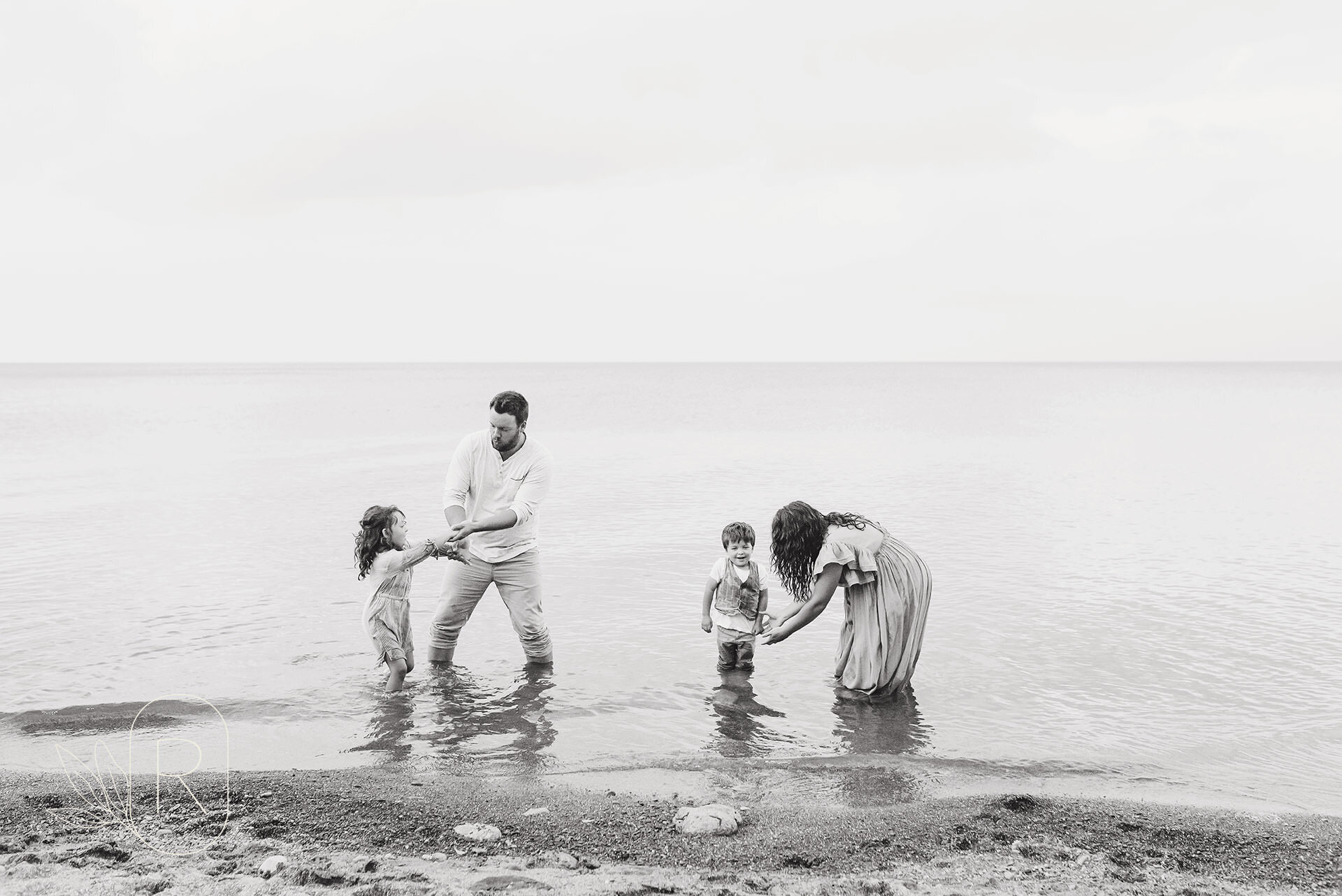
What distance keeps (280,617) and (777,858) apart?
6744 mm

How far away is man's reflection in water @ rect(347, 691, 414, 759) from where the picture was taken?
5.80 metres

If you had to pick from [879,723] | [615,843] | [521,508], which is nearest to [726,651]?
[879,723]

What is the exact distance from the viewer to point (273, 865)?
3.83 meters

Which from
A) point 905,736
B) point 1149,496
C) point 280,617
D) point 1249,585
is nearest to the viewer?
point 905,736

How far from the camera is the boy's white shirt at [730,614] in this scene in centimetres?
671

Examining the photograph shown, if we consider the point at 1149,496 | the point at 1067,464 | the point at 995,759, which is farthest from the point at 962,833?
the point at 1067,464

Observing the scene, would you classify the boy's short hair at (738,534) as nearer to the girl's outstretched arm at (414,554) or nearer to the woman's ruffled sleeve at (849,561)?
the woman's ruffled sleeve at (849,561)

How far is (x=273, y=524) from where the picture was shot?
1502cm

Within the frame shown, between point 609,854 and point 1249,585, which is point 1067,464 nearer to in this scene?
point 1249,585

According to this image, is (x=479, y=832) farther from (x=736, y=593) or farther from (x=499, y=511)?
(x=736, y=593)

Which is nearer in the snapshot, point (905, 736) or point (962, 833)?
point (962, 833)

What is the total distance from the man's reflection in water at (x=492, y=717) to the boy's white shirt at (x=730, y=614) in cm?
141

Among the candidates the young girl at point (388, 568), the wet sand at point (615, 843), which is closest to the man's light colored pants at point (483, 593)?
the young girl at point (388, 568)

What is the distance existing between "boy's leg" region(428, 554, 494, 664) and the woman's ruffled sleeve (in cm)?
240
